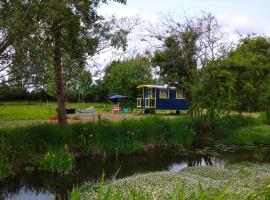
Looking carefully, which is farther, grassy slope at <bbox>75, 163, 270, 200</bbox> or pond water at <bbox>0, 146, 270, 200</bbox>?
pond water at <bbox>0, 146, 270, 200</bbox>

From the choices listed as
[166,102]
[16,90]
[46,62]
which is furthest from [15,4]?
[166,102]

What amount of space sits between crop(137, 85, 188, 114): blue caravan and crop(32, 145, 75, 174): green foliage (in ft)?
63.6

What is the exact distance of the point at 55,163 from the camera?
914cm

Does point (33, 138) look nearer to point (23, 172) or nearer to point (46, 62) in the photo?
point (23, 172)

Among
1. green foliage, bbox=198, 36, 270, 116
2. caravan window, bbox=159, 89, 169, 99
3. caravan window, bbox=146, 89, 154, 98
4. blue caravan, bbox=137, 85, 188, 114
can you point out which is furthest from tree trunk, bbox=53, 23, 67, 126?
caravan window, bbox=159, 89, 169, 99

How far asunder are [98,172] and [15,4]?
465cm

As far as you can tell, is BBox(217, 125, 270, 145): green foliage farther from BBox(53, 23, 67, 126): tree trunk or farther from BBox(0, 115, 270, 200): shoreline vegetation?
BBox(53, 23, 67, 126): tree trunk

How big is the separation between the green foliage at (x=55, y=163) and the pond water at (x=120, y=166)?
0.20 meters

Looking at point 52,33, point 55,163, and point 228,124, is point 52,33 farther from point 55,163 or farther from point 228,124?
→ point 228,124

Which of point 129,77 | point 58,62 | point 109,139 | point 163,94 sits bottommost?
point 109,139

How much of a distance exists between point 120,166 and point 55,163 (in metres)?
1.87

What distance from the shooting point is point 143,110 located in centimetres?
3045

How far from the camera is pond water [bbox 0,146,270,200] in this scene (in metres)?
7.78

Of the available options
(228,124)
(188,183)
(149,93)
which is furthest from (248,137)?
(149,93)
